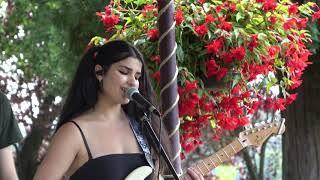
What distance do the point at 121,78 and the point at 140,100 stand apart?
19 cm

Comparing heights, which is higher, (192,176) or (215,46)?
(215,46)

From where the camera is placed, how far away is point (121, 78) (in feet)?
7.77

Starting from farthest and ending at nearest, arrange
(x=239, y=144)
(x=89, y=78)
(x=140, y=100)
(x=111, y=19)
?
(x=111, y=19), (x=239, y=144), (x=89, y=78), (x=140, y=100)

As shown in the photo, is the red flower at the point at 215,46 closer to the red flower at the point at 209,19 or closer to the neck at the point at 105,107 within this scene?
the red flower at the point at 209,19

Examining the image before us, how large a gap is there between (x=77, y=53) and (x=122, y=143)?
3.40m

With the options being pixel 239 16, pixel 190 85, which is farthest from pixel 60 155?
pixel 239 16

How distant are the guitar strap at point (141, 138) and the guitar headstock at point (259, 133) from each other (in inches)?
21.0

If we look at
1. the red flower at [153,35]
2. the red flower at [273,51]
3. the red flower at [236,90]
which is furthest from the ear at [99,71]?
the red flower at [273,51]

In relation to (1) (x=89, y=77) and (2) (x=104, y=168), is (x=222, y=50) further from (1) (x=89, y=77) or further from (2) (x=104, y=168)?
(2) (x=104, y=168)

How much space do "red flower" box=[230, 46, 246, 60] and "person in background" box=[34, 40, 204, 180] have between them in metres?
0.56

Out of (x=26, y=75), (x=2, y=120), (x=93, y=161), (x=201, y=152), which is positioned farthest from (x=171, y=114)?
(x=201, y=152)

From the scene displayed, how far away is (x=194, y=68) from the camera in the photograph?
3.04m

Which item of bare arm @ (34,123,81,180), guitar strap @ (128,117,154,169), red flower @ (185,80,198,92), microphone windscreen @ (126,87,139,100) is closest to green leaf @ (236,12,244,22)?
red flower @ (185,80,198,92)

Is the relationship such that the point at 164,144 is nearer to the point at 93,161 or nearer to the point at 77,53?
the point at 93,161
